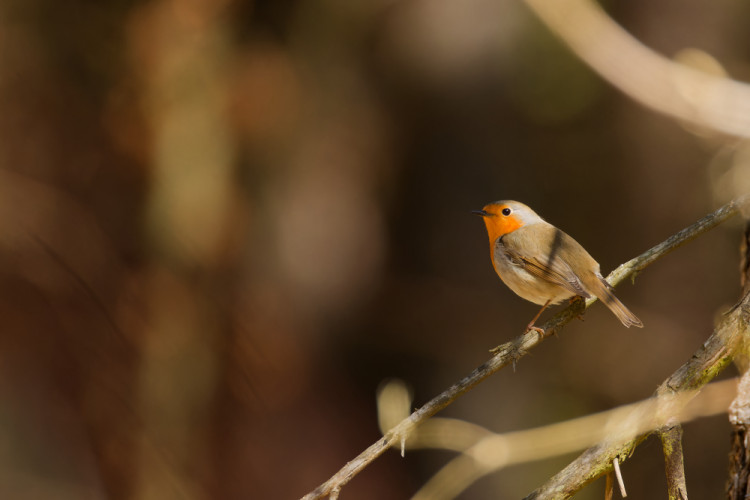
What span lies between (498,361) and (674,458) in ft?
1.22

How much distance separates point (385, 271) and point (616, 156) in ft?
6.50

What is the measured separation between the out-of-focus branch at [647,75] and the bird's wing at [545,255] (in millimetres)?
820

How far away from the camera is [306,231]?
5.35 m

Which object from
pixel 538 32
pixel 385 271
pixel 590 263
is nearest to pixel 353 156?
pixel 385 271

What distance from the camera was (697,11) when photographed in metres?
4.29

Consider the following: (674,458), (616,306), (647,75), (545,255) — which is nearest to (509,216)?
(545,255)

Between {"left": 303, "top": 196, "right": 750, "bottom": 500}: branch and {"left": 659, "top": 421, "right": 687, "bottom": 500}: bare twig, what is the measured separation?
0.32 metres

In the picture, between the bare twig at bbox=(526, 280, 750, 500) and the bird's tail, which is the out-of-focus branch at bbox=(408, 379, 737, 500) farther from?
the bird's tail

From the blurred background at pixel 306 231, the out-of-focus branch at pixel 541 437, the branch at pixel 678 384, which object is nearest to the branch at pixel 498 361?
the out-of-focus branch at pixel 541 437

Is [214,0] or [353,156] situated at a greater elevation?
[214,0]

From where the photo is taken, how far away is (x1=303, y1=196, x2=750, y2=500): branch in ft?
3.65

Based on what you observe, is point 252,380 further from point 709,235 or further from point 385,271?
point 709,235

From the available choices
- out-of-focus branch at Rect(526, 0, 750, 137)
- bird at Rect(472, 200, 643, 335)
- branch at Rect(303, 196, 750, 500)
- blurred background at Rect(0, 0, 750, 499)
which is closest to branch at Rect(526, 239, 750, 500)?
branch at Rect(303, 196, 750, 500)

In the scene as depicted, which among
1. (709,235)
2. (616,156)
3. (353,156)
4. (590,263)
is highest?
(353,156)
